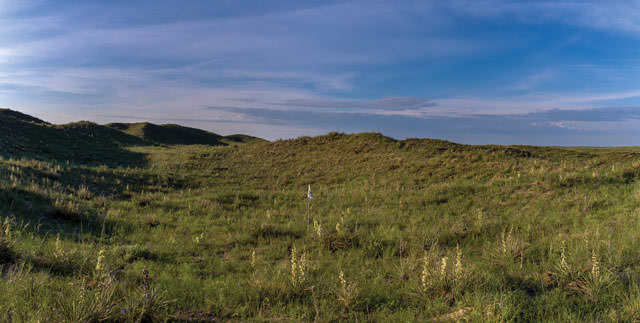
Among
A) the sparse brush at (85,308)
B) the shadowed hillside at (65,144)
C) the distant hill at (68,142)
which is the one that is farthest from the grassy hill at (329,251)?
the distant hill at (68,142)

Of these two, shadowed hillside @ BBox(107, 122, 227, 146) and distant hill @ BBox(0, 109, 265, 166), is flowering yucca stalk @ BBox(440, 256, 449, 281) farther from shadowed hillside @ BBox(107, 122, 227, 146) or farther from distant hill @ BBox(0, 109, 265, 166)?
shadowed hillside @ BBox(107, 122, 227, 146)

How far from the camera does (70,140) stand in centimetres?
3005

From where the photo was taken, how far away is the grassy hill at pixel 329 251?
10.5 feet

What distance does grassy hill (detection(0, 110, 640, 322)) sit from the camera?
3215mm

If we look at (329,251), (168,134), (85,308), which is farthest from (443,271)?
(168,134)

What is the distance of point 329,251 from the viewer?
5699 mm

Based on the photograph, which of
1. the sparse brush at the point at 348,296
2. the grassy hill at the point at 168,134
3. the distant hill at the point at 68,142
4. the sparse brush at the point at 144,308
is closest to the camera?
the sparse brush at the point at 144,308

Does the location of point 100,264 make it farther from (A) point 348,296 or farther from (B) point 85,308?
(A) point 348,296

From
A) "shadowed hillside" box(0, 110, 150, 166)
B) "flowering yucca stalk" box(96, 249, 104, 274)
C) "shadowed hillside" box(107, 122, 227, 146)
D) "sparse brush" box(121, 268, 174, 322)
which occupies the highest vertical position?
"shadowed hillside" box(107, 122, 227, 146)

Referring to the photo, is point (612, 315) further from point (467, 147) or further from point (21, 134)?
point (21, 134)

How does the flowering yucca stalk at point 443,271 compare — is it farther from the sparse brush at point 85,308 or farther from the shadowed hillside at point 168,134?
the shadowed hillside at point 168,134

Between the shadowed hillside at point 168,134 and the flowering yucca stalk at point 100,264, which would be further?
the shadowed hillside at point 168,134

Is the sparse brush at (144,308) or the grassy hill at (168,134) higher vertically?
the grassy hill at (168,134)

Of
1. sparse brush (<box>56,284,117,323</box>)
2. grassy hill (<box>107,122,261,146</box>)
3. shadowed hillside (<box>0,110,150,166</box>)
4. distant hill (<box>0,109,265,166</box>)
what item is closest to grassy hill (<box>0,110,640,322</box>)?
sparse brush (<box>56,284,117,323</box>)
